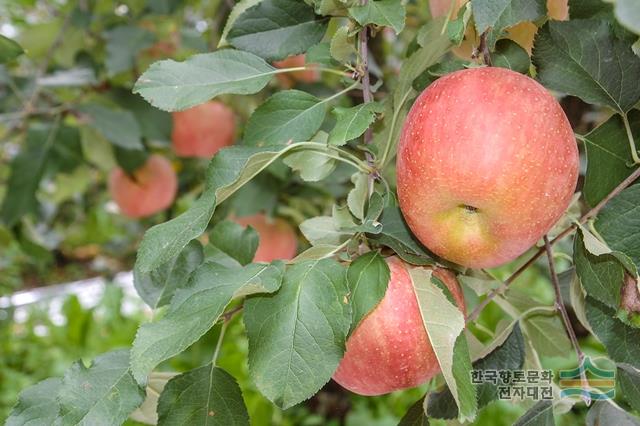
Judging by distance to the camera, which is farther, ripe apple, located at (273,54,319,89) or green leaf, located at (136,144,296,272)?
ripe apple, located at (273,54,319,89)

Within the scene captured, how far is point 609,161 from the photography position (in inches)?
26.2

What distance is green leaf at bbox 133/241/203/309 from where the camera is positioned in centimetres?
81

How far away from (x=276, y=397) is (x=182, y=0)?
1.19m

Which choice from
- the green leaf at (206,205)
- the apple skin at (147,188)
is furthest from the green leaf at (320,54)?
the apple skin at (147,188)

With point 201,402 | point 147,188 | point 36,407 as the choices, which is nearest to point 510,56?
point 201,402

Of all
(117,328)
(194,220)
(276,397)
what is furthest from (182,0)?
(117,328)

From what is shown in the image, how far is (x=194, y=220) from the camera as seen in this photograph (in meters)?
0.60

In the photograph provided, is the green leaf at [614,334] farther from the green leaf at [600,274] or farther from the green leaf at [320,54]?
the green leaf at [320,54]

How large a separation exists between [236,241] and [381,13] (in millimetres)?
312

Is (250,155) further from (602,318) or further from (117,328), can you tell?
(117,328)

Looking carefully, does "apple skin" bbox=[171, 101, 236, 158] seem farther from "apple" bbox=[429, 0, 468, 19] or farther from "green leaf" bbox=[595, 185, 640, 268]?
"green leaf" bbox=[595, 185, 640, 268]

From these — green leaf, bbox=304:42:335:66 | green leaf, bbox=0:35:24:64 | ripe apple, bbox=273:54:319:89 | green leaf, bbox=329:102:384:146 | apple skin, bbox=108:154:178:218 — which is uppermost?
green leaf, bbox=304:42:335:66

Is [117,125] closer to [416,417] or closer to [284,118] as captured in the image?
[284,118]

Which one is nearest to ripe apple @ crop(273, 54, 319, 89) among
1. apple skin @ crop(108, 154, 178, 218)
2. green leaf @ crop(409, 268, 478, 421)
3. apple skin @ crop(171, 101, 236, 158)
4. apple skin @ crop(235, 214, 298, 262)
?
apple skin @ crop(171, 101, 236, 158)
